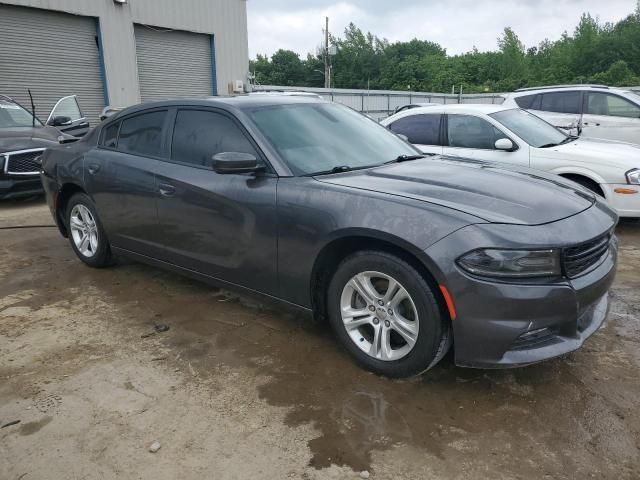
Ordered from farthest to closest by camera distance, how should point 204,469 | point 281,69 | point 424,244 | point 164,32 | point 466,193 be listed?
1. point 281,69
2. point 164,32
3. point 466,193
4. point 424,244
5. point 204,469

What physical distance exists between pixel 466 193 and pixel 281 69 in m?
79.5

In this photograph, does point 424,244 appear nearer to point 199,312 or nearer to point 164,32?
point 199,312

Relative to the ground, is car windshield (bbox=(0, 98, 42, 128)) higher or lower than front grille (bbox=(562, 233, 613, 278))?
higher

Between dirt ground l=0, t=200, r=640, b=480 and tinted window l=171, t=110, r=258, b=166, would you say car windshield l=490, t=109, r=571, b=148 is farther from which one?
tinted window l=171, t=110, r=258, b=166

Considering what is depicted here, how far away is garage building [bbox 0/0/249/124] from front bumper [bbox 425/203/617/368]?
1357 centimetres

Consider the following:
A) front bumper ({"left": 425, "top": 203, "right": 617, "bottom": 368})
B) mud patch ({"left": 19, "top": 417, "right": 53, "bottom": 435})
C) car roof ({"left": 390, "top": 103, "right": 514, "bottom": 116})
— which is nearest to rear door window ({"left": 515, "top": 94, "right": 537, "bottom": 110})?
car roof ({"left": 390, "top": 103, "right": 514, "bottom": 116})

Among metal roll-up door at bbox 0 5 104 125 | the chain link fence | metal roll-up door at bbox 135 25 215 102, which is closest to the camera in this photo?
metal roll-up door at bbox 0 5 104 125

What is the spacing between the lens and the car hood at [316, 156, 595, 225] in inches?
107

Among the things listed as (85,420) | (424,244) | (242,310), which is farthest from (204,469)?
(242,310)

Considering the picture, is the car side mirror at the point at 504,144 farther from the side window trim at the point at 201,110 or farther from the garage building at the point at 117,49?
the garage building at the point at 117,49

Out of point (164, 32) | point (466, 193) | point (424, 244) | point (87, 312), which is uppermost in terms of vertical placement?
point (164, 32)

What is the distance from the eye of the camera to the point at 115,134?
4539mm

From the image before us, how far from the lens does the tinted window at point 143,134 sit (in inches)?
162

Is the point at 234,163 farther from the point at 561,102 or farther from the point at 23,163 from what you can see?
the point at 561,102
